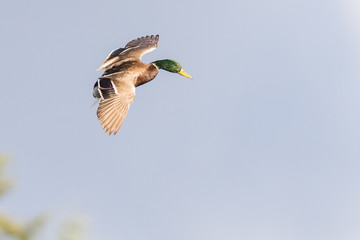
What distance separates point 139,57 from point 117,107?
3285mm

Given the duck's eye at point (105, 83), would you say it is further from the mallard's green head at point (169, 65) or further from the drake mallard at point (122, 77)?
the mallard's green head at point (169, 65)

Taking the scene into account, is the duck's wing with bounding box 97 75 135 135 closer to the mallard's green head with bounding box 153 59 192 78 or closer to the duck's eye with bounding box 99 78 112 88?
the duck's eye with bounding box 99 78 112 88

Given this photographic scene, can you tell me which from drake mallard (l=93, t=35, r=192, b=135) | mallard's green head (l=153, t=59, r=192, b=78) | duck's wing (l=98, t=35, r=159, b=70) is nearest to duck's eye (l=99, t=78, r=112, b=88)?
drake mallard (l=93, t=35, r=192, b=135)

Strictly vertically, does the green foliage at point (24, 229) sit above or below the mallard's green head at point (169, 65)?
below

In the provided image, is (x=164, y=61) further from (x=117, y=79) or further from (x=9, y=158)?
(x=9, y=158)

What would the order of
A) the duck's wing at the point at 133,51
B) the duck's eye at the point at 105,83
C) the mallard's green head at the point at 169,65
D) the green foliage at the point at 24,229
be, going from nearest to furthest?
the green foliage at the point at 24,229
the duck's eye at the point at 105,83
the duck's wing at the point at 133,51
the mallard's green head at the point at 169,65

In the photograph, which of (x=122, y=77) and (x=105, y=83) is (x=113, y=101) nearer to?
(x=105, y=83)

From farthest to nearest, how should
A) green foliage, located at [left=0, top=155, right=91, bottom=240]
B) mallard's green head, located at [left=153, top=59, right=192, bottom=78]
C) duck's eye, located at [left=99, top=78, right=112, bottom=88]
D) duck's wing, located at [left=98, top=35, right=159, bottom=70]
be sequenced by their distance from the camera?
mallard's green head, located at [left=153, top=59, right=192, bottom=78] → duck's wing, located at [left=98, top=35, right=159, bottom=70] → duck's eye, located at [left=99, top=78, right=112, bottom=88] → green foliage, located at [left=0, top=155, right=91, bottom=240]

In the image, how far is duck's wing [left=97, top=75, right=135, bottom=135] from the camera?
9.88 metres

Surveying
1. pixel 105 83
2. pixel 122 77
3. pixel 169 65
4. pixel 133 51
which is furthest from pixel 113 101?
pixel 169 65

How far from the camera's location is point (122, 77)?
1141 centimetres

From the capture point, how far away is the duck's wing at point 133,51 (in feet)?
41.5

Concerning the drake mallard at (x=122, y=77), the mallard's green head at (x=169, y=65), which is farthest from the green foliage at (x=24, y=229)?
the mallard's green head at (x=169, y=65)

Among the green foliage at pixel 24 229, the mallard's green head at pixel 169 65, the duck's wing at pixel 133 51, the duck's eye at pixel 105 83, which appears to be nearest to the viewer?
the green foliage at pixel 24 229
